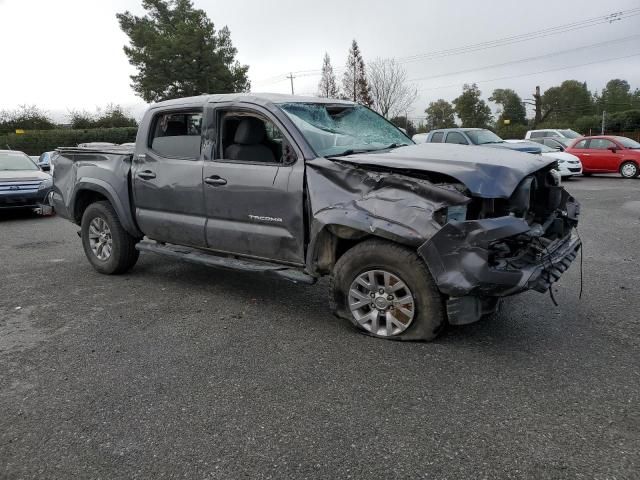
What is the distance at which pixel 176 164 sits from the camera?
17.1 ft

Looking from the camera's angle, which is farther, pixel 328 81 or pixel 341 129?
pixel 328 81

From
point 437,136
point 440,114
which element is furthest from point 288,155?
point 440,114

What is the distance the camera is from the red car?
699 inches

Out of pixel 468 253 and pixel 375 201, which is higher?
pixel 375 201

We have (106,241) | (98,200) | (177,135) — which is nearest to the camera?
(177,135)

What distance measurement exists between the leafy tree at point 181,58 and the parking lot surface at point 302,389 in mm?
45660

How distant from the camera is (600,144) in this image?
18.6 meters

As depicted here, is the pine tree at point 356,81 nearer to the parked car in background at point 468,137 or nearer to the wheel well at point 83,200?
the parked car in background at point 468,137

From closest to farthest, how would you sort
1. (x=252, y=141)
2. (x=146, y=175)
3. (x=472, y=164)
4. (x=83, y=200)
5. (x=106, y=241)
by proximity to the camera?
(x=472, y=164), (x=252, y=141), (x=146, y=175), (x=106, y=241), (x=83, y=200)

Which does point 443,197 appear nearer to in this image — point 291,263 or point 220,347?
point 291,263

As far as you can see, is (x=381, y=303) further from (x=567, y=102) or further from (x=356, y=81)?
(x=567, y=102)

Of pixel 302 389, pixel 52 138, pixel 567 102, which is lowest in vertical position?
pixel 302 389

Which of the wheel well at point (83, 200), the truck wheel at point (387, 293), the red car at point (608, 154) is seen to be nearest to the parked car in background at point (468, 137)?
the red car at point (608, 154)

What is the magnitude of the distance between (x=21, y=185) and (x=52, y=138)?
35923mm
